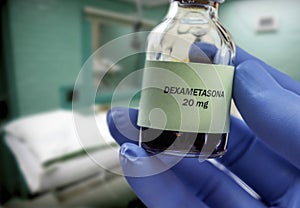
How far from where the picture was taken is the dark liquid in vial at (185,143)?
0.30 m

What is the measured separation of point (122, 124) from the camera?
1.53ft

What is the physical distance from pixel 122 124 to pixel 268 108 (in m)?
0.24

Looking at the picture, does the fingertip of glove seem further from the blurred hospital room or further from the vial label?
the blurred hospital room

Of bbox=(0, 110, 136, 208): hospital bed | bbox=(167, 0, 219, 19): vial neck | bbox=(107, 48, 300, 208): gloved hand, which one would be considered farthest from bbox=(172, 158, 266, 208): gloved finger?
bbox=(0, 110, 136, 208): hospital bed

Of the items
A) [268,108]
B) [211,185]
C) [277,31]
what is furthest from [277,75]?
[277,31]

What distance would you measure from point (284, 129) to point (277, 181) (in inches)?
5.2

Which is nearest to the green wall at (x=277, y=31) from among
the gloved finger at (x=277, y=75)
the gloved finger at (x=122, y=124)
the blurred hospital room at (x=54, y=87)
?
the blurred hospital room at (x=54, y=87)

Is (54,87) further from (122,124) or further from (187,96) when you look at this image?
(187,96)

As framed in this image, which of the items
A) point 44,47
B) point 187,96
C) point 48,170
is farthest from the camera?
point 44,47

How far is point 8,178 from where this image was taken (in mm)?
1165

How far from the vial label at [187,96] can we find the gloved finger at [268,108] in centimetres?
7

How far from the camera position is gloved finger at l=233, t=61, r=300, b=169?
343 millimetres

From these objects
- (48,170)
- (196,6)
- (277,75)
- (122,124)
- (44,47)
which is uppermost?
(196,6)

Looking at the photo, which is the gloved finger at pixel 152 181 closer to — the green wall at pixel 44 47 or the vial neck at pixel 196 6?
the vial neck at pixel 196 6
